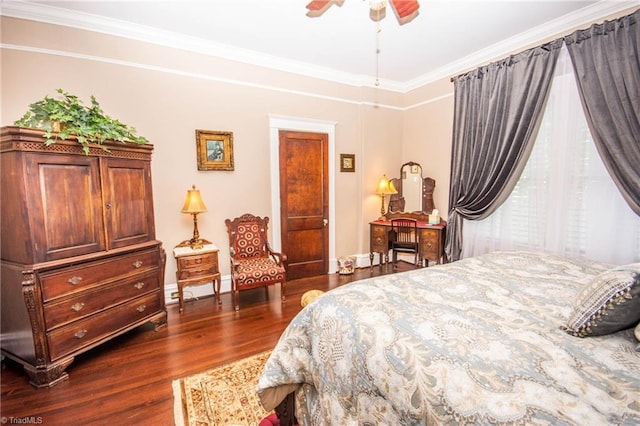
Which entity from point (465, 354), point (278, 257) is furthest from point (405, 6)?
point (278, 257)

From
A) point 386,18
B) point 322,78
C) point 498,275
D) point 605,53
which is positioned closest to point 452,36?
point 386,18

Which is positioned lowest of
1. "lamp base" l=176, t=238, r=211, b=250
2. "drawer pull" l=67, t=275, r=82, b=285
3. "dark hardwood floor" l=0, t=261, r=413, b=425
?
"dark hardwood floor" l=0, t=261, r=413, b=425

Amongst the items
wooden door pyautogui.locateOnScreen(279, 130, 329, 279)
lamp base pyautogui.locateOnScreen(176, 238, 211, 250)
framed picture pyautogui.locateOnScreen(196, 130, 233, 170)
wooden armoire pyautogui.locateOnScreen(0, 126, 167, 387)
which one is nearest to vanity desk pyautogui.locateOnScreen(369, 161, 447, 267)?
wooden door pyautogui.locateOnScreen(279, 130, 329, 279)

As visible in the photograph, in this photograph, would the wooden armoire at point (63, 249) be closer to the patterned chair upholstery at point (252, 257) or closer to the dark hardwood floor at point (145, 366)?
the dark hardwood floor at point (145, 366)

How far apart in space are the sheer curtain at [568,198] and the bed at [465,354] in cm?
140

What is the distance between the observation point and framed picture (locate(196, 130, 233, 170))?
3.40 m

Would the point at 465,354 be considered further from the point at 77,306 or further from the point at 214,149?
the point at 214,149

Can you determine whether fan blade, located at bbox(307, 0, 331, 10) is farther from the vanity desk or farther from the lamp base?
the vanity desk

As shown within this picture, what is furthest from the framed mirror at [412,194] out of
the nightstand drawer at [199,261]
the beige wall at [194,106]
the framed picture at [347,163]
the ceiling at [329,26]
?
the nightstand drawer at [199,261]

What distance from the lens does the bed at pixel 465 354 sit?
80cm

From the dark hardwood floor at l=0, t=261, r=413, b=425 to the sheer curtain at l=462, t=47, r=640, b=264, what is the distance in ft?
9.12

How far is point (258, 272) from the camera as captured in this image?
3.16 metres

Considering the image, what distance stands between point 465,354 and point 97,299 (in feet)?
8.64

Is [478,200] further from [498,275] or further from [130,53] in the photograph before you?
[130,53]
